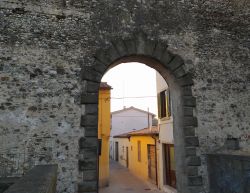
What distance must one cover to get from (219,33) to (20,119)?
5.28 m

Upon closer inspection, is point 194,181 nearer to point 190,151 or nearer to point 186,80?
point 190,151

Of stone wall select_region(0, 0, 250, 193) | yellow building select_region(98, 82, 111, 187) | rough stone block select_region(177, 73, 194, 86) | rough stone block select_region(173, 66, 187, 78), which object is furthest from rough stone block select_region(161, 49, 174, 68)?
yellow building select_region(98, 82, 111, 187)

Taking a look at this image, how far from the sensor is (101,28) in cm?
614

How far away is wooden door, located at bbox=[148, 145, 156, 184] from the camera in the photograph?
12.7 m

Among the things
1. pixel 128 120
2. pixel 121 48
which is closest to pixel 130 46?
pixel 121 48

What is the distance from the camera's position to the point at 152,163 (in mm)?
13086

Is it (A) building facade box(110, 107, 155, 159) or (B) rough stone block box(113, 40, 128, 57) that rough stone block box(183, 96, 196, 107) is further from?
(A) building facade box(110, 107, 155, 159)

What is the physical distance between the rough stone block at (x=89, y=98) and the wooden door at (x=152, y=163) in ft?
25.2

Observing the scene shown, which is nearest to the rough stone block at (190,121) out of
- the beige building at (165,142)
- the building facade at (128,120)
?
the beige building at (165,142)

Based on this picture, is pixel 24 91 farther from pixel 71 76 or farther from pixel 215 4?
pixel 215 4

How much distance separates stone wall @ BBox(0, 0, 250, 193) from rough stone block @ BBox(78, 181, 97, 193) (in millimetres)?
137

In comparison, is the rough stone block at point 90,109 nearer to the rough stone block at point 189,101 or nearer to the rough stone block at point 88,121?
the rough stone block at point 88,121

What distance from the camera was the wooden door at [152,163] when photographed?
41.5 ft

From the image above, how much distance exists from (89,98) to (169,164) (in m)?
5.79
